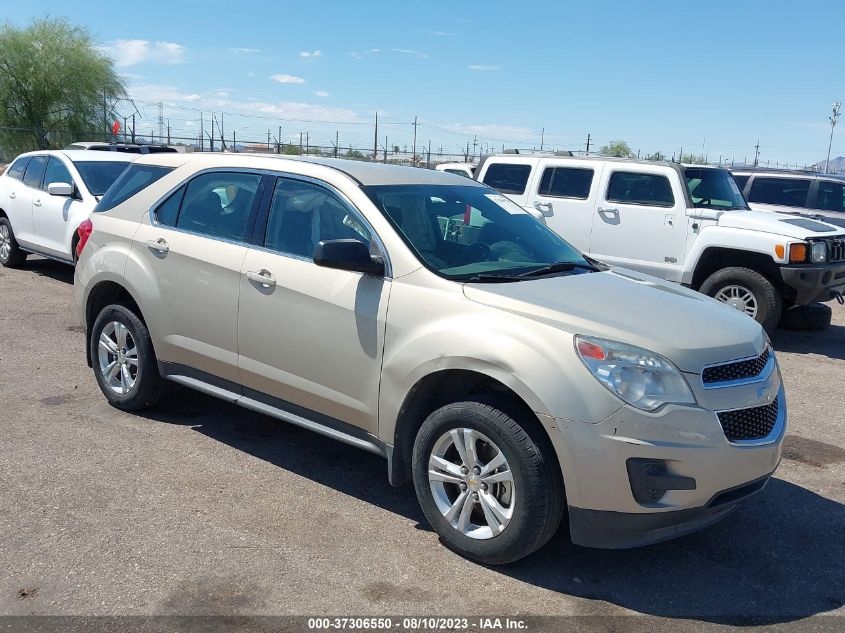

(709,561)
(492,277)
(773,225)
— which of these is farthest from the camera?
(773,225)

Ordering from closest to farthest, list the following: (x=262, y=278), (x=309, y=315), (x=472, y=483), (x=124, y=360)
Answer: (x=472, y=483)
(x=309, y=315)
(x=262, y=278)
(x=124, y=360)

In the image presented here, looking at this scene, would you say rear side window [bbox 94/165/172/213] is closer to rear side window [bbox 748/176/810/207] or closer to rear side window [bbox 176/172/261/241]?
rear side window [bbox 176/172/261/241]

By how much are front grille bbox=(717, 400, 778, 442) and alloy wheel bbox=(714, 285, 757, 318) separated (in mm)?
5643

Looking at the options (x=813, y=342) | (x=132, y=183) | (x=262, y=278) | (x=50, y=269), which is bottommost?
(x=50, y=269)

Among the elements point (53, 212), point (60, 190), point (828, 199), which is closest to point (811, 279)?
point (828, 199)

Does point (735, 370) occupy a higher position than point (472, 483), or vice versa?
point (735, 370)

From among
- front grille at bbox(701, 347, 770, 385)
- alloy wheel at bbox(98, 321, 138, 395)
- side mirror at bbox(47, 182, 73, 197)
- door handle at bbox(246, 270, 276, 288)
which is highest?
side mirror at bbox(47, 182, 73, 197)

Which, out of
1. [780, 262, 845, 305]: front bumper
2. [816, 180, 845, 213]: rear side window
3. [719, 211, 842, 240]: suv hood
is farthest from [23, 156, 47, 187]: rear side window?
[816, 180, 845, 213]: rear side window

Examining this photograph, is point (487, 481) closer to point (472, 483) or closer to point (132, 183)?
point (472, 483)

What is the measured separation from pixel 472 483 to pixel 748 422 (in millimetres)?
1264

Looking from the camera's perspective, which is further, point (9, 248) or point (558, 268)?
point (9, 248)

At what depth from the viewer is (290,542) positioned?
13.4ft

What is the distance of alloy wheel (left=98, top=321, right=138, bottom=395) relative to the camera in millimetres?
5699

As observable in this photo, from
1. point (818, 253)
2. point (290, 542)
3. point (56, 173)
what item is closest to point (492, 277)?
point (290, 542)
